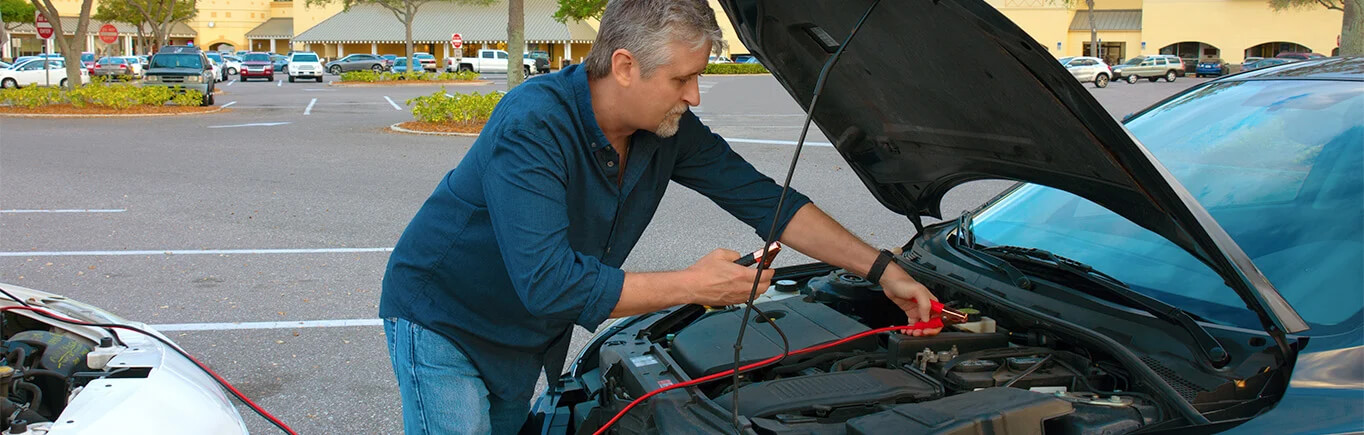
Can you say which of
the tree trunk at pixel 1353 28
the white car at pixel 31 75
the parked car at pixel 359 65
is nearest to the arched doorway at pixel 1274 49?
the parked car at pixel 359 65

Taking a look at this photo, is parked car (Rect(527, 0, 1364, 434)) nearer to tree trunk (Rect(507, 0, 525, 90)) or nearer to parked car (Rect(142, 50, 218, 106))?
tree trunk (Rect(507, 0, 525, 90))

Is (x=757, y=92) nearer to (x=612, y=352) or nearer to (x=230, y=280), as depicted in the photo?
(x=230, y=280)

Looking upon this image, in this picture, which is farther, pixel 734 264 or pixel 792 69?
pixel 792 69

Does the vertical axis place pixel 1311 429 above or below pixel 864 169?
below

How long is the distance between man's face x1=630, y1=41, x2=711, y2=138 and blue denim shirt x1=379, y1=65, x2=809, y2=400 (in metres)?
0.12

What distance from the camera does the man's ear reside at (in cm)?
203

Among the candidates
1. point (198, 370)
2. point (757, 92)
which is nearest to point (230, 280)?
point (198, 370)

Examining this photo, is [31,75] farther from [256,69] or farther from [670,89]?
[670,89]

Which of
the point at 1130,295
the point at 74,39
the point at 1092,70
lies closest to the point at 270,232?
the point at 1130,295

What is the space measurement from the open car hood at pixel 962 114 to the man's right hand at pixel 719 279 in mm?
568

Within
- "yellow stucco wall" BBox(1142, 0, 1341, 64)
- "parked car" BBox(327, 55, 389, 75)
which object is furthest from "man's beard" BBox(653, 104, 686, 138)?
"yellow stucco wall" BBox(1142, 0, 1341, 64)

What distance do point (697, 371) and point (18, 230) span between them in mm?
7319

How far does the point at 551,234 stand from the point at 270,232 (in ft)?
20.8

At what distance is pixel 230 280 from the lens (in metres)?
6.06
